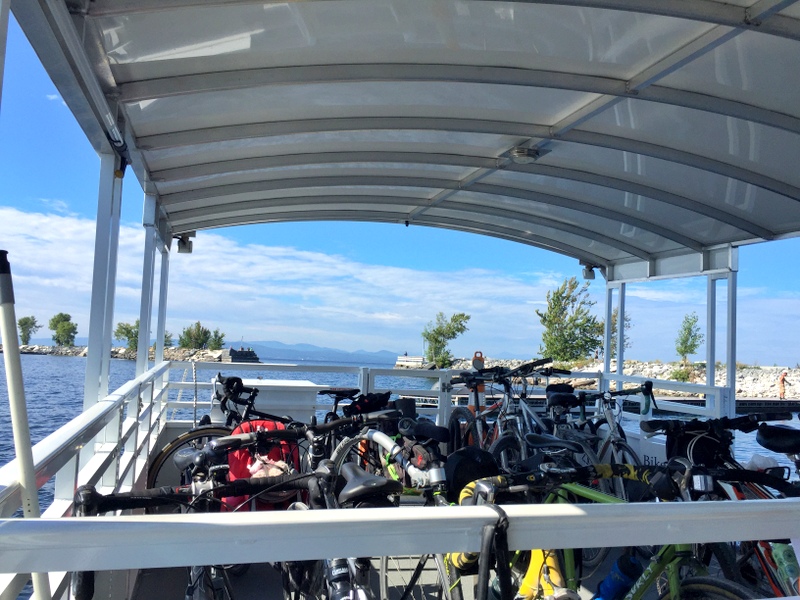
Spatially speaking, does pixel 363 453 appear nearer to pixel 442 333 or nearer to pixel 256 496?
pixel 256 496

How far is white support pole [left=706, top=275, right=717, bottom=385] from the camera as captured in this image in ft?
21.3

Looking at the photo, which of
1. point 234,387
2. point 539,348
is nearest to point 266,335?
point 539,348

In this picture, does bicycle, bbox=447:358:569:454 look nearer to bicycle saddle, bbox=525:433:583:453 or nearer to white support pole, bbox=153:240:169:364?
bicycle saddle, bbox=525:433:583:453

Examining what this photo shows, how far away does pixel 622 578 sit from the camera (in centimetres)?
211

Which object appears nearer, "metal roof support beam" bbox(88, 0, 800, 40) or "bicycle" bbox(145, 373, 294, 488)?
"metal roof support beam" bbox(88, 0, 800, 40)

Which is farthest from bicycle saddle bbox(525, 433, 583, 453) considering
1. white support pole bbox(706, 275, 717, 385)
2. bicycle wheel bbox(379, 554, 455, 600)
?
white support pole bbox(706, 275, 717, 385)

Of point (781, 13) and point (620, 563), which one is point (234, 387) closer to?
point (620, 563)

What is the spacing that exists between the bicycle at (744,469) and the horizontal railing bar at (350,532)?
4.19 ft

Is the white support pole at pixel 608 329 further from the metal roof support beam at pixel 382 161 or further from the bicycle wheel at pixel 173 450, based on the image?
the bicycle wheel at pixel 173 450

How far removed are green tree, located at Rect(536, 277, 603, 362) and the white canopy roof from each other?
29.3 metres

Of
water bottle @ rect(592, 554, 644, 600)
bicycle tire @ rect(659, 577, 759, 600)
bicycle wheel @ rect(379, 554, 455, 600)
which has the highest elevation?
bicycle tire @ rect(659, 577, 759, 600)

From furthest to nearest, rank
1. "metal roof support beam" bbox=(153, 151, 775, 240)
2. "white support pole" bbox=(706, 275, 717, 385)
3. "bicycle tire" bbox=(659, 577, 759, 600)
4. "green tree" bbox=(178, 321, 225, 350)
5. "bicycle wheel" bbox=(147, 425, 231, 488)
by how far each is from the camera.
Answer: "green tree" bbox=(178, 321, 225, 350)
"white support pole" bbox=(706, 275, 717, 385)
"metal roof support beam" bbox=(153, 151, 775, 240)
"bicycle wheel" bbox=(147, 425, 231, 488)
"bicycle tire" bbox=(659, 577, 759, 600)

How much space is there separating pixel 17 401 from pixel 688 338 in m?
6.86

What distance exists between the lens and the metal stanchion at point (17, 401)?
3.59 feet
